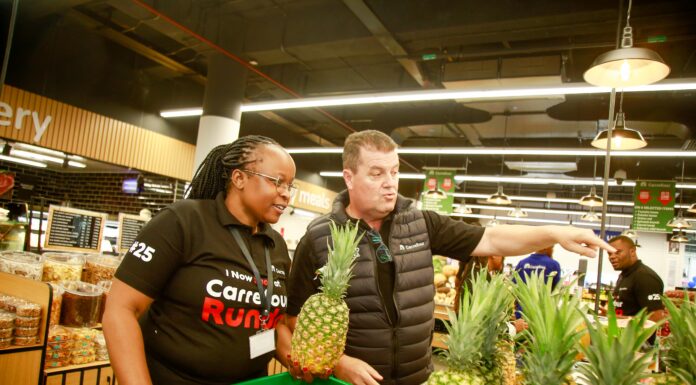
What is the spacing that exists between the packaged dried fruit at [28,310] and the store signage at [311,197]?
11.8 m

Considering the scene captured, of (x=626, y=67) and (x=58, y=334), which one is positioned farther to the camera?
(x=626, y=67)

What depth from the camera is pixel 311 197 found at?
15.7m

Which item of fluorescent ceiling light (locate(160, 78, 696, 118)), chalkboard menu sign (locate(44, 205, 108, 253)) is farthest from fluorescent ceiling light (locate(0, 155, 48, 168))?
chalkboard menu sign (locate(44, 205, 108, 253))

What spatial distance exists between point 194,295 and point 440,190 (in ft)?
40.1

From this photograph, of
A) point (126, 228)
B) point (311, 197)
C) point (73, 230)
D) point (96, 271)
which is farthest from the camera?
point (311, 197)

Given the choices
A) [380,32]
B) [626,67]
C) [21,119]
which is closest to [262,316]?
[626,67]

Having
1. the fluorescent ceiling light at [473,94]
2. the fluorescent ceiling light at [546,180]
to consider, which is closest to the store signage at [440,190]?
the fluorescent ceiling light at [546,180]

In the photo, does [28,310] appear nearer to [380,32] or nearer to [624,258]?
[380,32]

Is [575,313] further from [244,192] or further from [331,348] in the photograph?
[244,192]

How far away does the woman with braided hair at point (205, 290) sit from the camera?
4.86ft

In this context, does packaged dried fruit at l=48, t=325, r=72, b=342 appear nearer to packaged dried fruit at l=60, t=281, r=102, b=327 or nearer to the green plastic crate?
packaged dried fruit at l=60, t=281, r=102, b=327

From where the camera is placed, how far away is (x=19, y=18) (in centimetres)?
702

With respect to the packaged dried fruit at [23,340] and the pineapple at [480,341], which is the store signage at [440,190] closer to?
the packaged dried fruit at [23,340]

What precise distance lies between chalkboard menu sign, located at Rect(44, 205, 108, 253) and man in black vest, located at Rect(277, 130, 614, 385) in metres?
3.87
